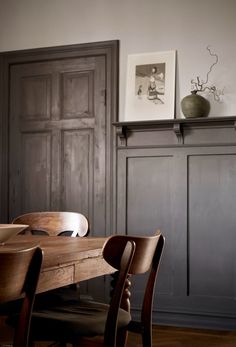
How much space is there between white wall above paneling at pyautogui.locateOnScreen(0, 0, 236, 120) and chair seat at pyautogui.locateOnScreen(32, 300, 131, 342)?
8.42 feet

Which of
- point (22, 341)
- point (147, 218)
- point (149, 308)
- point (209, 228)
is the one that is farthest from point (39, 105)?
point (22, 341)

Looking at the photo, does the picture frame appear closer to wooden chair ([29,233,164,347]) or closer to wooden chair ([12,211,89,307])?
wooden chair ([12,211,89,307])

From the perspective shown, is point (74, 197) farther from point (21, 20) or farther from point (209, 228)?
point (21, 20)

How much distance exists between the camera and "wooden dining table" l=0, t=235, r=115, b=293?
175 centimetres

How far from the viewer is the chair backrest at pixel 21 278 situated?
4.70 feet

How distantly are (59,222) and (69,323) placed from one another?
107cm

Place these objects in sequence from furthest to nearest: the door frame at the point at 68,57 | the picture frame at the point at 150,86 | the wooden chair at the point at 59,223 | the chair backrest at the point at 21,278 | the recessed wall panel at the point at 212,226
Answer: the door frame at the point at 68,57 → the picture frame at the point at 150,86 → the recessed wall panel at the point at 212,226 → the wooden chair at the point at 59,223 → the chair backrest at the point at 21,278

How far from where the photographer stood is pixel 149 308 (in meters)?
2.16

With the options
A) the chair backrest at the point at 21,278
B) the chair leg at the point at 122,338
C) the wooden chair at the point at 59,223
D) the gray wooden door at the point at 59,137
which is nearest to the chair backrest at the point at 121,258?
the chair backrest at the point at 21,278

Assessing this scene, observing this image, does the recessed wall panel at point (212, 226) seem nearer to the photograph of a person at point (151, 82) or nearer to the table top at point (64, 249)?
the photograph of a person at point (151, 82)

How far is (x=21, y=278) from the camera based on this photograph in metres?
1.51

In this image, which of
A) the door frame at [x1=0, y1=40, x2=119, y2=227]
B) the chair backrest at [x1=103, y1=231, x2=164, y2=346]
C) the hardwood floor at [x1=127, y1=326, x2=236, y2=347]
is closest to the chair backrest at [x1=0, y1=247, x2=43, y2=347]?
the chair backrest at [x1=103, y1=231, x2=164, y2=346]

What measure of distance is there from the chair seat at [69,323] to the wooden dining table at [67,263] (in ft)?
0.52

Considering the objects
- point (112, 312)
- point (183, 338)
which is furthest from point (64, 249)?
point (183, 338)
